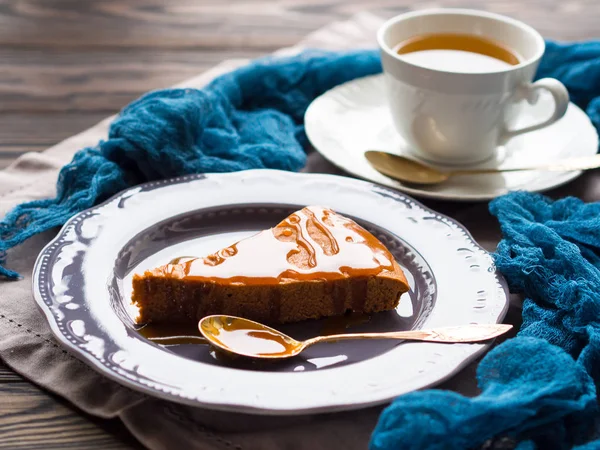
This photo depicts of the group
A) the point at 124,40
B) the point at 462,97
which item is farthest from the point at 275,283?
the point at 124,40

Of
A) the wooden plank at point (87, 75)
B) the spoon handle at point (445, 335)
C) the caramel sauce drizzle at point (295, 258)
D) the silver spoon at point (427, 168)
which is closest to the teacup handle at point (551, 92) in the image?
the silver spoon at point (427, 168)

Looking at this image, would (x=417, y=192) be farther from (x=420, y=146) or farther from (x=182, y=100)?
(x=182, y=100)

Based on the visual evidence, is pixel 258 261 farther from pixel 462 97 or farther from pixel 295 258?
pixel 462 97

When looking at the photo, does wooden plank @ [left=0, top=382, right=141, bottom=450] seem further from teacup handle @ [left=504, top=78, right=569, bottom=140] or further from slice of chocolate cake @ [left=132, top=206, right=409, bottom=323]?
teacup handle @ [left=504, top=78, right=569, bottom=140]

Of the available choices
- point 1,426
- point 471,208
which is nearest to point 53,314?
point 1,426

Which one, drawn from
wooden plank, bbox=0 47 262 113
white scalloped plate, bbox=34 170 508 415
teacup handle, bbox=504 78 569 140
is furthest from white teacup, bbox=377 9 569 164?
wooden plank, bbox=0 47 262 113

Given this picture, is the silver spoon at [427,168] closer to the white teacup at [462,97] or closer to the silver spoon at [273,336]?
the white teacup at [462,97]
